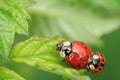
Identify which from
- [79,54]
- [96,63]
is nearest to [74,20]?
[96,63]

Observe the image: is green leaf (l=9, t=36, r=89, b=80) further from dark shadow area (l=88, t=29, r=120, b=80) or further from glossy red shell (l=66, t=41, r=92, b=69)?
dark shadow area (l=88, t=29, r=120, b=80)

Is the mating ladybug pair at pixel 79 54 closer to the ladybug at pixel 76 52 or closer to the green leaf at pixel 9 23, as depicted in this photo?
the ladybug at pixel 76 52

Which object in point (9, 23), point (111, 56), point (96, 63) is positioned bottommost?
point (111, 56)

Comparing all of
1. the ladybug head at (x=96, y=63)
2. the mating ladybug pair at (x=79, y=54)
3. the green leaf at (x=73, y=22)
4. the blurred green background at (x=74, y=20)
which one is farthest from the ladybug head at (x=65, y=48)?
the green leaf at (x=73, y=22)

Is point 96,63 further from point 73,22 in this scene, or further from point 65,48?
point 73,22

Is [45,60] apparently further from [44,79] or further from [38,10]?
[44,79]

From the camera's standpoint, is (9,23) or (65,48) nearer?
(9,23)

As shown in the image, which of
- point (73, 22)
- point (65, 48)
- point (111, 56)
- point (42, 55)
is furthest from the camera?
point (111, 56)
